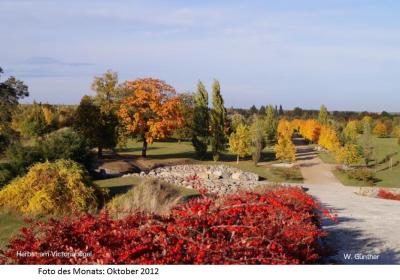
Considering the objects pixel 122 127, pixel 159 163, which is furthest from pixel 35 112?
pixel 159 163

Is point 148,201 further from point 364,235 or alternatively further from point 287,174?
point 287,174

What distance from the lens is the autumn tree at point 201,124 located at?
35.1 m

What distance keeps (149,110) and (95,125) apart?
4162mm

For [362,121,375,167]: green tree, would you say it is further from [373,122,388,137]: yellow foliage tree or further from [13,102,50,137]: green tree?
[373,122,388,137]: yellow foliage tree

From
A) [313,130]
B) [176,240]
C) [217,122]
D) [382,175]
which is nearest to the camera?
[176,240]

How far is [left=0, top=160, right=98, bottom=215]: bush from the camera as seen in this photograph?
1205cm

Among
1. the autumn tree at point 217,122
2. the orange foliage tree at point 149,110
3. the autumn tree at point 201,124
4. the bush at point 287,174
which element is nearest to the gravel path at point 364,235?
the bush at point 287,174

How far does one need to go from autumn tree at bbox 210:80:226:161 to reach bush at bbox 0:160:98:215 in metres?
22.1

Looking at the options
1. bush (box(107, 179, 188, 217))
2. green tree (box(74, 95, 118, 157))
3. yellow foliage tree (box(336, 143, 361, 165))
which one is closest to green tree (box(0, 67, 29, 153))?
green tree (box(74, 95, 118, 157))

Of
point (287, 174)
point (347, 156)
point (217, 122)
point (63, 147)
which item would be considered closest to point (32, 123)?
point (217, 122)

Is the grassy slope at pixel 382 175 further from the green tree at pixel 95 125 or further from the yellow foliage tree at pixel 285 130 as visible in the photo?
the green tree at pixel 95 125

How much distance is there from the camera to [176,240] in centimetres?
478

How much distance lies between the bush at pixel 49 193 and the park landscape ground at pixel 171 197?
4cm
